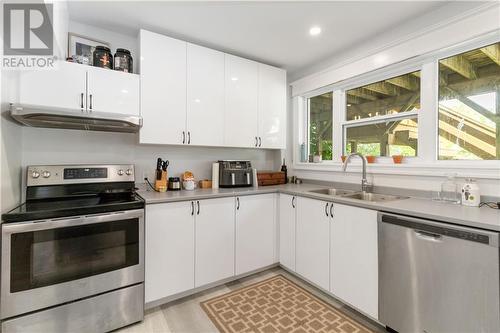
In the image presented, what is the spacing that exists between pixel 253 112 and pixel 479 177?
204 cm

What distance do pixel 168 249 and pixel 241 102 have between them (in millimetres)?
1675

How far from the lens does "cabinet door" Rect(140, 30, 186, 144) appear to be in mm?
2076

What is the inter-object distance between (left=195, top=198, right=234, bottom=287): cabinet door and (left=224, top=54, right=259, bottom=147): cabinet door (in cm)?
75

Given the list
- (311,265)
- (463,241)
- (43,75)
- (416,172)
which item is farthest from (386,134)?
(43,75)

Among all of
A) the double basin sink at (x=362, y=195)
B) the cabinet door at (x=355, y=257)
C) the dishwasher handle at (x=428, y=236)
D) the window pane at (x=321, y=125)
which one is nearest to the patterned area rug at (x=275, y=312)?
the cabinet door at (x=355, y=257)

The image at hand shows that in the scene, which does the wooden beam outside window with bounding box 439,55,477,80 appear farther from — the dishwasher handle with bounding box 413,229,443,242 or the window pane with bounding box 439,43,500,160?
the dishwasher handle with bounding box 413,229,443,242

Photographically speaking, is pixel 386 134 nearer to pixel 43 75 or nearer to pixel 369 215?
pixel 369 215

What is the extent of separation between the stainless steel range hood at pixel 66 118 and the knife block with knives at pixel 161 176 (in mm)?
480

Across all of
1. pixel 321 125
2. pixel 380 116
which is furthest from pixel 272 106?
pixel 380 116

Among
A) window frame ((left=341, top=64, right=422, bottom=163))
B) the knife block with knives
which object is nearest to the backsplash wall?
the knife block with knives

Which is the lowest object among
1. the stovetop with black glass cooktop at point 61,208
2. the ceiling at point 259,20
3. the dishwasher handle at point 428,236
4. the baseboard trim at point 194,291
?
the baseboard trim at point 194,291

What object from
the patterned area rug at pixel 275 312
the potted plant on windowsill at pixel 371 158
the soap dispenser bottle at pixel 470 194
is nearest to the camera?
the soap dispenser bottle at pixel 470 194

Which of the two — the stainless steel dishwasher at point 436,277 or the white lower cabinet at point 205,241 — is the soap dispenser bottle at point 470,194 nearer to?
the stainless steel dishwasher at point 436,277

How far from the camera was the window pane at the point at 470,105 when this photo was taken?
169 centimetres
